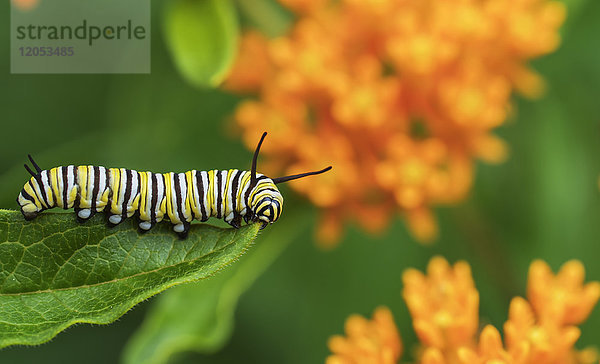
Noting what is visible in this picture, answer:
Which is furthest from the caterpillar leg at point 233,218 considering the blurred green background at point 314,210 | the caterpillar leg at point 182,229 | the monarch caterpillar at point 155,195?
the blurred green background at point 314,210

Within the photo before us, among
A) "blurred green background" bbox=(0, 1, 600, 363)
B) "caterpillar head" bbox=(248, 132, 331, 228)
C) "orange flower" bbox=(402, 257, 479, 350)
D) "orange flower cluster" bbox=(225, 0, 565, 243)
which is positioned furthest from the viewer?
"blurred green background" bbox=(0, 1, 600, 363)

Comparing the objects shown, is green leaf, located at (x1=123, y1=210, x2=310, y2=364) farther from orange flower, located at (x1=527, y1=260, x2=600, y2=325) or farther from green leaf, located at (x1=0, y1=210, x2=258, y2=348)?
orange flower, located at (x1=527, y1=260, x2=600, y2=325)

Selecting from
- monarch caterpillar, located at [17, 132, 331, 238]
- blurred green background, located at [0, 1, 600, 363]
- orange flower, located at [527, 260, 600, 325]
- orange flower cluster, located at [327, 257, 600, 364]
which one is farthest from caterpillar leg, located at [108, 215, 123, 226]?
orange flower, located at [527, 260, 600, 325]

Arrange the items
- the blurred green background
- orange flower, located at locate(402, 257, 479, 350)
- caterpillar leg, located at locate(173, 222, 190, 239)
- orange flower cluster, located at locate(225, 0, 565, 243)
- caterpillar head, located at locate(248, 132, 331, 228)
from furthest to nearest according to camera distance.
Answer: the blurred green background
orange flower cluster, located at locate(225, 0, 565, 243)
orange flower, located at locate(402, 257, 479, 350)
caterpillar head, located at locate(248, 132, 331, 228)
caterpillar leg, located at locate(173, 222, 190, 239)

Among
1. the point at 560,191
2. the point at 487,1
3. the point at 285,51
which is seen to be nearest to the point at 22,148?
the point at 285,51

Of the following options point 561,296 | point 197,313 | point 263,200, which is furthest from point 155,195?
point 561,296

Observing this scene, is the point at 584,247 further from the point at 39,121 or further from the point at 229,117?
the point at 39,121
